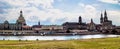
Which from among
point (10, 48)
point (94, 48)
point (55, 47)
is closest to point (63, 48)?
point (55, 47)

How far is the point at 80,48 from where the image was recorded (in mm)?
58406

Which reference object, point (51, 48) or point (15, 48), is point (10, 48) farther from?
point (51, 48)

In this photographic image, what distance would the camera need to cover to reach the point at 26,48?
187ft

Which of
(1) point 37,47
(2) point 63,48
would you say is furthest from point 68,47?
(1) point 37,47

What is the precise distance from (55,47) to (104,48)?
884 centimetres

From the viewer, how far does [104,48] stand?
5694 cm

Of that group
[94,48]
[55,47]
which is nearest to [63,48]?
[55,47]

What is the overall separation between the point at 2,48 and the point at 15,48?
2228 mm

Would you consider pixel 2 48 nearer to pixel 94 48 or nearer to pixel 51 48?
pixel 51 48

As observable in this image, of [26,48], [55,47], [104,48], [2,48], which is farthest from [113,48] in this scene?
[2,48]

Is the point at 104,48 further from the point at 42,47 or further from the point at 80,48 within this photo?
the point at 42,47

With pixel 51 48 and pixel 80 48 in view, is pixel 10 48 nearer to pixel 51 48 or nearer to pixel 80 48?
pixel 51 48

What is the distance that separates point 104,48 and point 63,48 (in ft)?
23.8

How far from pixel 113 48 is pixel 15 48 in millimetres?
16967
